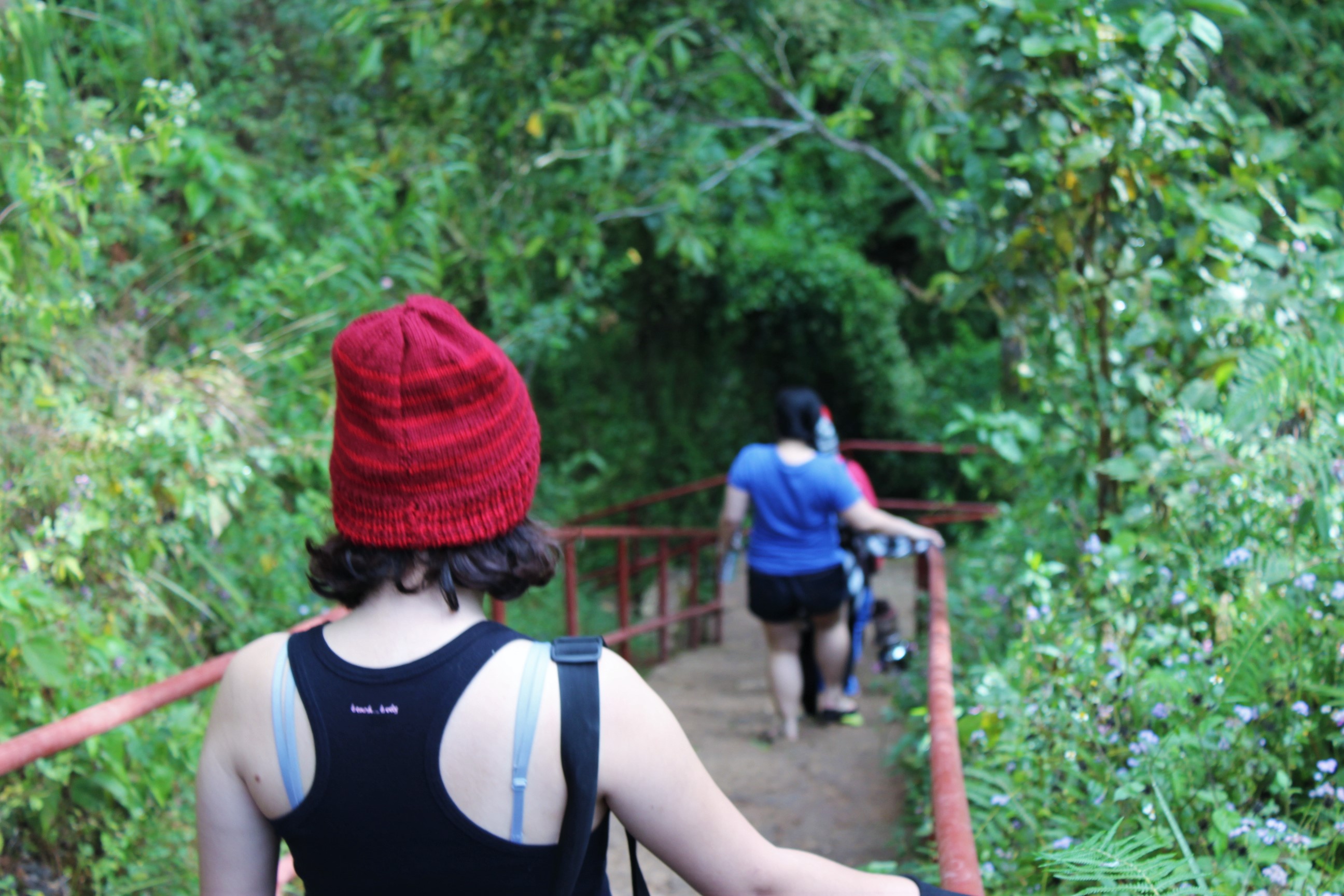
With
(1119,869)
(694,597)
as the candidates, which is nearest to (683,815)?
(1119,869)

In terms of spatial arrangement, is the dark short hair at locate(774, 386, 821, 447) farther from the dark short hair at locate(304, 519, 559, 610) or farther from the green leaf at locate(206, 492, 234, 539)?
the dark short hair at locate(304, 519, 559, 610)

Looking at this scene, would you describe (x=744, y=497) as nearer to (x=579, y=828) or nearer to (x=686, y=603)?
(x=579, y=828)

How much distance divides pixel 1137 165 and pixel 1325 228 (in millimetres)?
504

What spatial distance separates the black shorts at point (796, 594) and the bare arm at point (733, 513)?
0.63 ft

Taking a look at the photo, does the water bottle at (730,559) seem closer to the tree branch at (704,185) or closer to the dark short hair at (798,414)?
the dark short hair at (798,414)

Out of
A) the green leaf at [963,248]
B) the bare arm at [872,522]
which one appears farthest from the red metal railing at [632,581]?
the green leaf at [963,248]

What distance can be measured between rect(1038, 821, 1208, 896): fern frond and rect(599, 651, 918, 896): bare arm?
11.7 inches

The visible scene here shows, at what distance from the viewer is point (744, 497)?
4.40 metres

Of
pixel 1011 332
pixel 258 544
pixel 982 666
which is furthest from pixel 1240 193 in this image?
pixel 258 544

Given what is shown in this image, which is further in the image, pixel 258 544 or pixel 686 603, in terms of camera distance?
pixel 686 603

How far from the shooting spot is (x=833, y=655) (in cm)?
468

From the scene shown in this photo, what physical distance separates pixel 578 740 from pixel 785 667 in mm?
3700

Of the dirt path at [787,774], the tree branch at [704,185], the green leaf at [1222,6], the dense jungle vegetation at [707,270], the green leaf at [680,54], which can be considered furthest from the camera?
the tree branch at [704,185]

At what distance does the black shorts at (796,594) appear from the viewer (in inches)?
172
